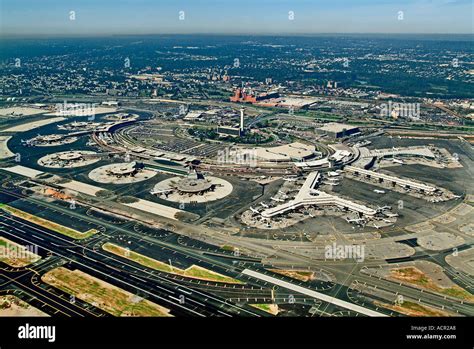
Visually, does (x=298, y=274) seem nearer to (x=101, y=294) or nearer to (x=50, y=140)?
(x=101, y=294)

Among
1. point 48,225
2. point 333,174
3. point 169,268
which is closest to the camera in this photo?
point 169,268

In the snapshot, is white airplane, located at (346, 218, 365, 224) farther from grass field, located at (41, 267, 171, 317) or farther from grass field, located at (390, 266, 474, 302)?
grass field, located at (41, 267, 171, 317)

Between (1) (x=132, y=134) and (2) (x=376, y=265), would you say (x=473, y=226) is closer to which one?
(2) (x=376, y=265)

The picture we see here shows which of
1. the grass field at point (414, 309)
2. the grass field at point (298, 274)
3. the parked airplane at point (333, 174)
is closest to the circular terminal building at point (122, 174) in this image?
the parked airplane at point (333, 174)

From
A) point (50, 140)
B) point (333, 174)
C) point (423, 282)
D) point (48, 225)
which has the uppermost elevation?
point (50, 140)

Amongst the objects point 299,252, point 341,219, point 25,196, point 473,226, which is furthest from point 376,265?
point 25,196

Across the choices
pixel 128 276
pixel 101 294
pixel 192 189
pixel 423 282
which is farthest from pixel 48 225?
pixel 423 282

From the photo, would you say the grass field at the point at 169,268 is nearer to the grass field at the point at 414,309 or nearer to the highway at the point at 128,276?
the highway at the point at 128,276
